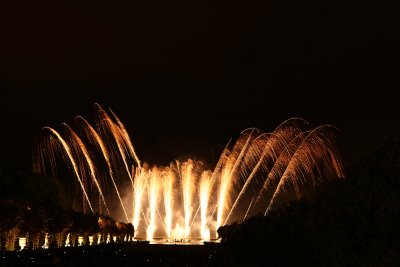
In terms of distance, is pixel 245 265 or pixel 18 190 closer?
pixel 245 265

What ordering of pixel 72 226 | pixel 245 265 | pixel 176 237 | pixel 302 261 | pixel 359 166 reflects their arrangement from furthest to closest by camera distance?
pixel 176 237, pixel 72 226, pixel 245 265, pixel 302 261, pixel 359 166

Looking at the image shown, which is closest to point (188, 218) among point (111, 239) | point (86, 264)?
point (111, 239)

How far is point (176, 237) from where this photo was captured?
91312 mm

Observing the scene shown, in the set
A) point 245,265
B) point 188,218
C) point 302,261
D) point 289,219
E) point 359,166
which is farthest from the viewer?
point 188,218

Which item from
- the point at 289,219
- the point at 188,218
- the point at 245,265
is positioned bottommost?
the point at 245,265

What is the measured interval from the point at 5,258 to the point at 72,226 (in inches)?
1132

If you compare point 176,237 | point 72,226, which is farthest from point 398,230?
→ point 176,237

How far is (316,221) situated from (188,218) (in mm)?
63036

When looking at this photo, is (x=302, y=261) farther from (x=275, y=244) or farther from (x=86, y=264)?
(x=86, y=264)

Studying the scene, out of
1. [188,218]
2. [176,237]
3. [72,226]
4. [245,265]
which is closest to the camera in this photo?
[245,265]

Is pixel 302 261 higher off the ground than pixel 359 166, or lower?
lower

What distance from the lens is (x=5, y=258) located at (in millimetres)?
43844

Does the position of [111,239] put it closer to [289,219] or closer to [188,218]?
[188,218]

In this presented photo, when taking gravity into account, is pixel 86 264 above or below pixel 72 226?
below
